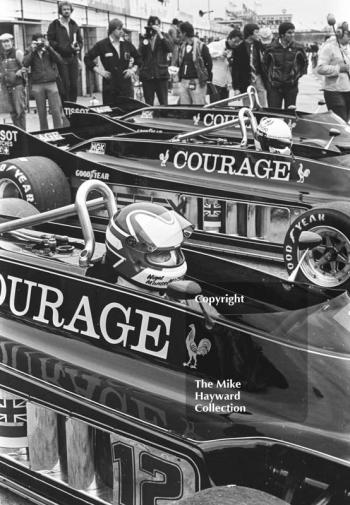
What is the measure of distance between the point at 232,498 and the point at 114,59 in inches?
368

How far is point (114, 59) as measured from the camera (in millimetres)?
10695

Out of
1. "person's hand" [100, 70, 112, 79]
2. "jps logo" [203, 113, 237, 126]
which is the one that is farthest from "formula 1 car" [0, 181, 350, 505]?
"person's hand" [100, 70, 112, 79]

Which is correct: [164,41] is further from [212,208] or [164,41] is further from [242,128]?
[212,208]

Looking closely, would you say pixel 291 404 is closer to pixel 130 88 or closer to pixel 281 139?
pixel 281 139

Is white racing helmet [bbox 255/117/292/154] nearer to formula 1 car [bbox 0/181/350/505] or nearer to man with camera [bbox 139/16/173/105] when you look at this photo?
formula 1 car [bbox 0/181/350/505]

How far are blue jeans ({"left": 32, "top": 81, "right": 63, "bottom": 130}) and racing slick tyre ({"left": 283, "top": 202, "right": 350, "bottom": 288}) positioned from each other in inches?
257

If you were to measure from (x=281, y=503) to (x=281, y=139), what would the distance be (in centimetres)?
458

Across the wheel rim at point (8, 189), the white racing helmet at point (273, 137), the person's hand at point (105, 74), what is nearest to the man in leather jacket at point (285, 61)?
the person's hand at point (105, 74)

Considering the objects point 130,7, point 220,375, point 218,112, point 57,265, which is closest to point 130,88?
point 218,112

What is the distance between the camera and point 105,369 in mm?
2926

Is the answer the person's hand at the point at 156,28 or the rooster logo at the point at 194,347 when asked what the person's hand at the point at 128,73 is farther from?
the rooster logo at the point at 194,347

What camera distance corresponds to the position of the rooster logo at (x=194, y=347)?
271 cm

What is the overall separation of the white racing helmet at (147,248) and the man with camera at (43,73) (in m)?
7.91

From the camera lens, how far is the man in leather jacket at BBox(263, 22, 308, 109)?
33.4 ft
